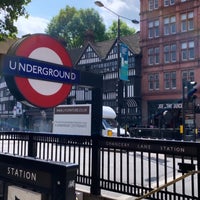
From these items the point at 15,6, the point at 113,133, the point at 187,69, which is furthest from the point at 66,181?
the point at 187,69

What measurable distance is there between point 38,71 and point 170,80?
37.2m

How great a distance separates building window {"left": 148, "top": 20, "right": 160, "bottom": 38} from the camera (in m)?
40.9

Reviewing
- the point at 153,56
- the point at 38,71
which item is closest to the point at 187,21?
the point at 153,56

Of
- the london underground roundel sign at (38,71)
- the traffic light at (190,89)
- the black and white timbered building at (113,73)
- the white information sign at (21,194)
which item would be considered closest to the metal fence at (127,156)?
the london underground roundel sign at (38,71)

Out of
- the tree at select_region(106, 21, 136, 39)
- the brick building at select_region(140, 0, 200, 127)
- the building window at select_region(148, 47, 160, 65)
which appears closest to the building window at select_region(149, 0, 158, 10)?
the brick building at select_region(140, 0, 200, 127)

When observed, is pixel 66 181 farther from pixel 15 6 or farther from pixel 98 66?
pixel 98 66

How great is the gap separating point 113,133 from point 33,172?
20029 millimetres

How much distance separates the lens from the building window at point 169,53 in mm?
38812

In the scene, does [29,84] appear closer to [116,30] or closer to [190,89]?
[190,89]

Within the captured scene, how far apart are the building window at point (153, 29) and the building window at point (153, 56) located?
6.67ft

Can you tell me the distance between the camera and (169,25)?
131 feet

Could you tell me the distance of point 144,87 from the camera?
134 feet

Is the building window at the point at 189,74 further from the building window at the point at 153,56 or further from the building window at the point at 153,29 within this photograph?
the building window at the point at 153,29

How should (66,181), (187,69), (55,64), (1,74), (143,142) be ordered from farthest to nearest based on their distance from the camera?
(187,69) → (143,142) → (55,64) → (1,74) → (66,181)
